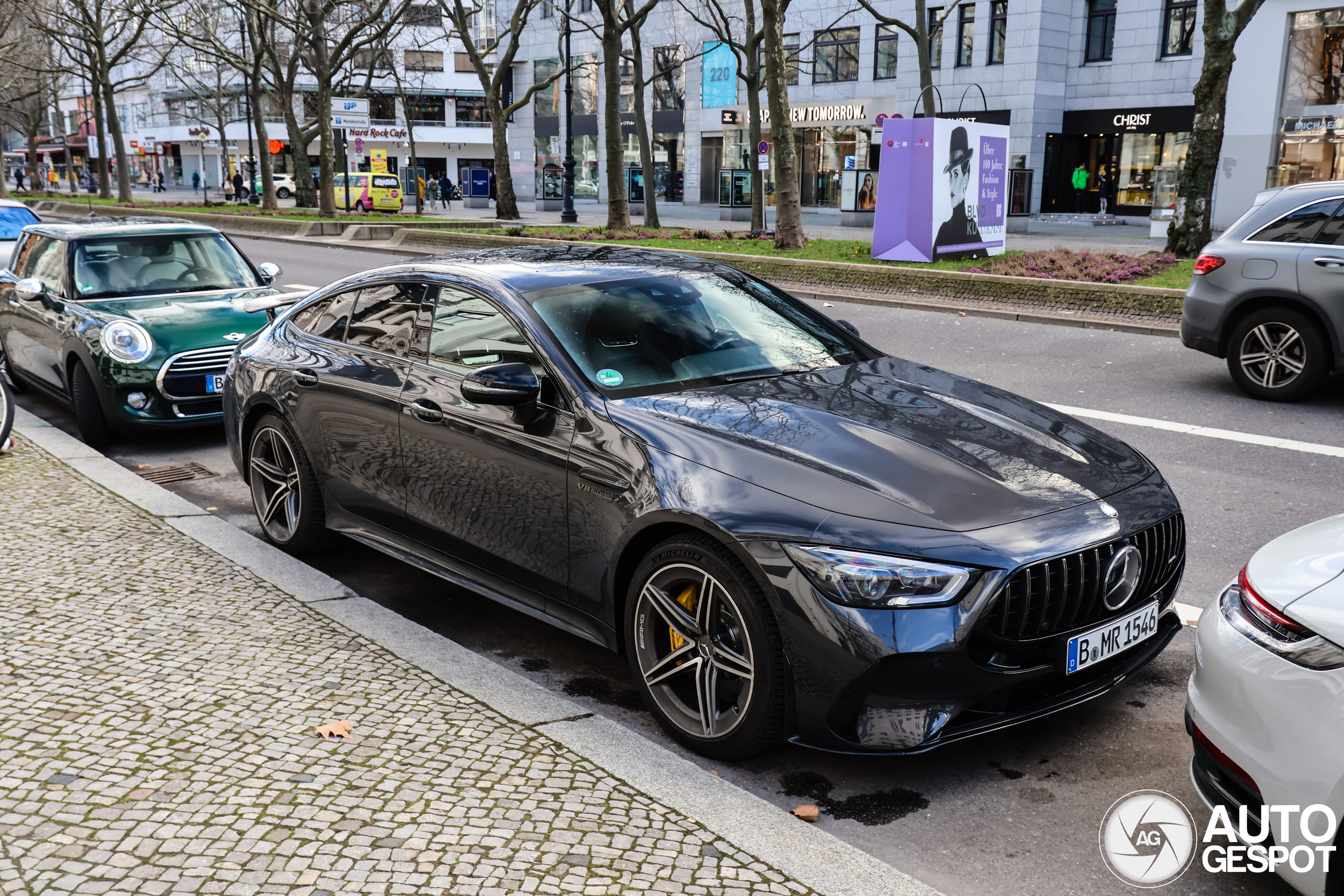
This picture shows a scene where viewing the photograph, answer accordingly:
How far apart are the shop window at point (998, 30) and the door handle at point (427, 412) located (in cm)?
4169

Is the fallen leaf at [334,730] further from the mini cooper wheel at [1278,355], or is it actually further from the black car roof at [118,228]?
the mini cooper wheel at [1278,355]

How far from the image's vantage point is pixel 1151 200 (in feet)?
132

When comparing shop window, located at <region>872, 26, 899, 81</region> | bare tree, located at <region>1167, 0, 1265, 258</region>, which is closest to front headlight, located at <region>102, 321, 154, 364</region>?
bare tree, located at <region>1167, 0, 1265, 258</region>

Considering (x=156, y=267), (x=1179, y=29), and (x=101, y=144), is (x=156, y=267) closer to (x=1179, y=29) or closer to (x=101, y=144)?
(x=1179, y=29)

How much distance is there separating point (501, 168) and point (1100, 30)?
22.6 metres

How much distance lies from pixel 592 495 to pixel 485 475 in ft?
2.20

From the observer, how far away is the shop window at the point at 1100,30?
40.8 m

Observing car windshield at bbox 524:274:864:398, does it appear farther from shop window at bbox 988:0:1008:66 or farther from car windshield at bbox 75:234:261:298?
shop window at bbox 988:0:1008:66

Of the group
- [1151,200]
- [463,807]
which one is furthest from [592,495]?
[1151,200]

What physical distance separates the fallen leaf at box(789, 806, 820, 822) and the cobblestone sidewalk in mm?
456

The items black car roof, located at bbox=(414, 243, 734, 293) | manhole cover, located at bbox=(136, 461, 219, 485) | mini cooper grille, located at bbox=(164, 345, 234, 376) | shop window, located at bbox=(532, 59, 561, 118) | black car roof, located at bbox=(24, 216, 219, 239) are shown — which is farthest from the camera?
shop window, located at bbox=(532, 59, 561, 118)

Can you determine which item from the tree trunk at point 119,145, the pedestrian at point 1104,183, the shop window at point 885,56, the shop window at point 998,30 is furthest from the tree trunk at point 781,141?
the tree trunk at point 119,145

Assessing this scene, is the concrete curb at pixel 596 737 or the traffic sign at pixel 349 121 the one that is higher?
the traffic sign at pixel 349 121

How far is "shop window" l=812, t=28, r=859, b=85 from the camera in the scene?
154ft
